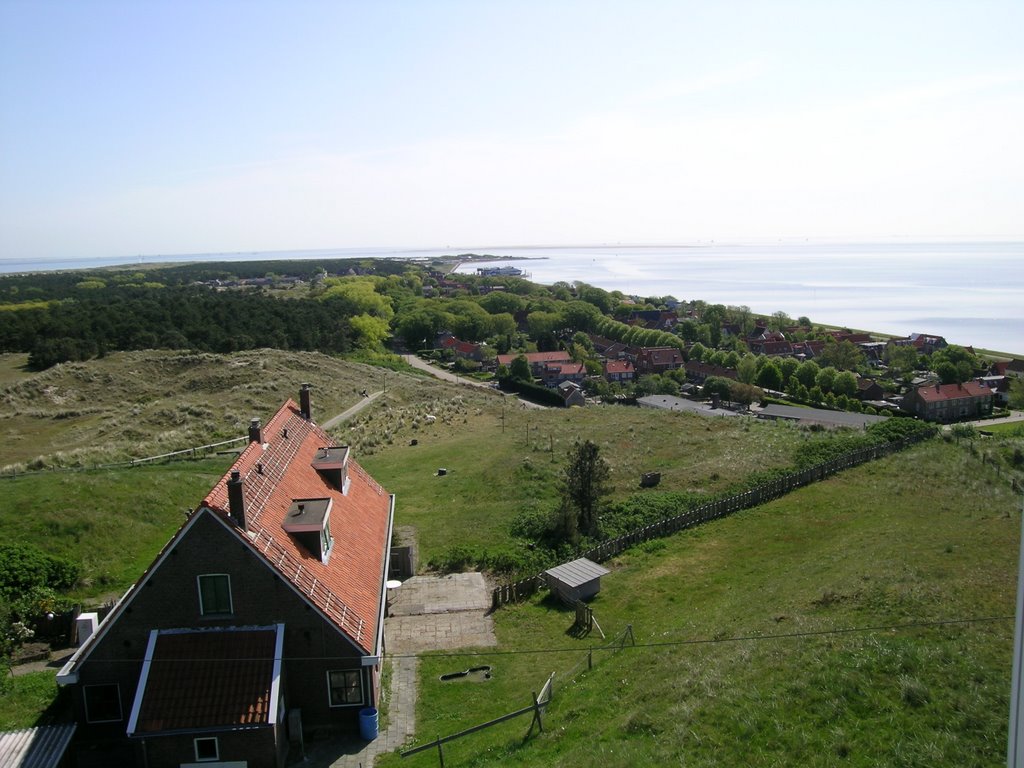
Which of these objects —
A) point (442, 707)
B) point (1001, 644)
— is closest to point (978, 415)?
point (1001, 644)

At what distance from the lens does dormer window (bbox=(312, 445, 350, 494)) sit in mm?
22141

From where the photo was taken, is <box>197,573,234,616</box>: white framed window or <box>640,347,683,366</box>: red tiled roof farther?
<box>640,347,683,366</box>: red tiled roof

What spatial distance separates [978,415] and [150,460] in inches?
3571

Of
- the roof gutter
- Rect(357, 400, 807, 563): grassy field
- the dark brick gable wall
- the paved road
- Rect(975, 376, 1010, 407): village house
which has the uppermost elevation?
the dark brick gable wall

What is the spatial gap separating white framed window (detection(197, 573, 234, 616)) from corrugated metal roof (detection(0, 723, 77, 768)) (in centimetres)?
349

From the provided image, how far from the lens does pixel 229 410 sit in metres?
55.1

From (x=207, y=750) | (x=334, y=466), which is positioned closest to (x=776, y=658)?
(x=207, y=750)

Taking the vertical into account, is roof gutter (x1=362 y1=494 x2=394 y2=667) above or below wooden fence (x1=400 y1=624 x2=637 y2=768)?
above

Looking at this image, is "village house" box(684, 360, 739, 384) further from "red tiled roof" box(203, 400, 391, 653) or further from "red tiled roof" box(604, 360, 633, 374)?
"red tiled roof" box(203, 400, 391, 653)

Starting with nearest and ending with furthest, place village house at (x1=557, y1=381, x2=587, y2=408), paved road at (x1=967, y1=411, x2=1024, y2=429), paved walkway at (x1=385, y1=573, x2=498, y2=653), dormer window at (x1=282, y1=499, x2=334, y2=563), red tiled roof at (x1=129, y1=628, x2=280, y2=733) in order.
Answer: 1. red tiled roof at (x1=129, y1=628, x2=280, y2=733)
2. dormer window at (x1=282, y1=499, x2=334, y2=563)
3. paved walkway at (x1=385, y1=573, x2=498, y2=653)
4. paved road at (x1=967, y1=411, x2=1024, y2=429)
5. village house at (x1=557, y1=381, x2=587, y2=408)

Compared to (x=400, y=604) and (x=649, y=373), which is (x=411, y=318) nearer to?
(x=649, y=373)

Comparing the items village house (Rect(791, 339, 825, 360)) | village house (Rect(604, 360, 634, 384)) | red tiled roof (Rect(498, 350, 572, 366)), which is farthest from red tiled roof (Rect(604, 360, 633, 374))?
village house (Rect(791, 339, 825, 360))

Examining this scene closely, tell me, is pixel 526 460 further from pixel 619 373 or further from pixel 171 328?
pixel 619 373

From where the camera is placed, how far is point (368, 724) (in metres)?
15.7
